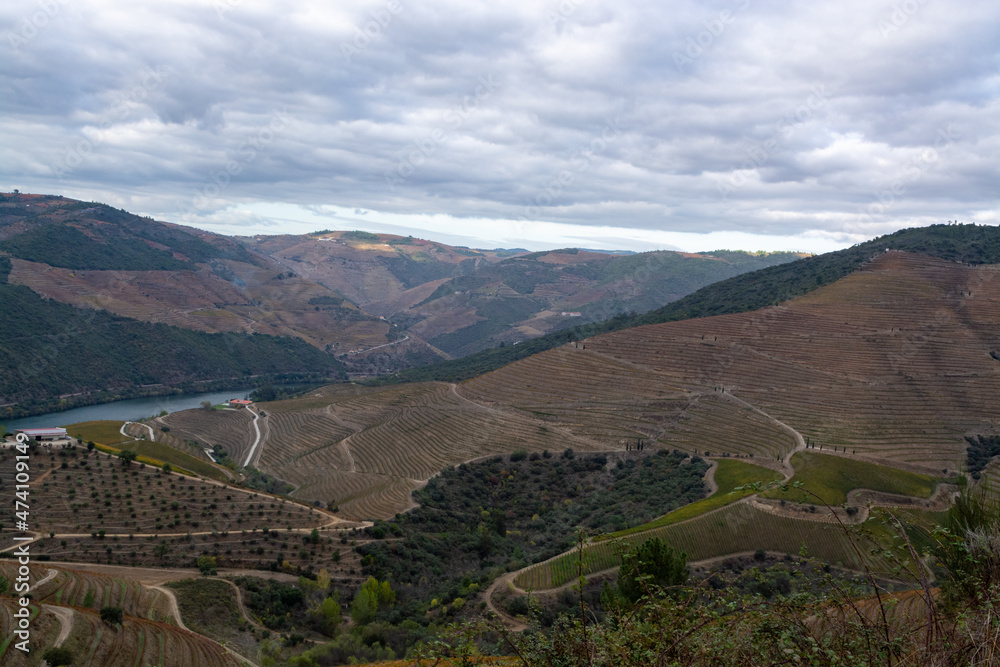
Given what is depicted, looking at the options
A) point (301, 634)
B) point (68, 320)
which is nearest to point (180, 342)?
point (68, 320)

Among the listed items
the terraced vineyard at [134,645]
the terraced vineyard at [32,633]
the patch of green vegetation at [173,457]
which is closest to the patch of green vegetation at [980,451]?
the terraced vineyard at [134,645]

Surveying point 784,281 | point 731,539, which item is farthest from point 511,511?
point 784,281

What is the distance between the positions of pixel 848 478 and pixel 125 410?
407 feet

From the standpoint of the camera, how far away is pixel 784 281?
4092 inches

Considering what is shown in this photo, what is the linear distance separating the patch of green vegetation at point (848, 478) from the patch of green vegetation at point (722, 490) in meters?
2.74

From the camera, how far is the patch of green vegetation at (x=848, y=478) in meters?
45.3

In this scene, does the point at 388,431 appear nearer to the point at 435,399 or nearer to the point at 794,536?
the point at 435,399

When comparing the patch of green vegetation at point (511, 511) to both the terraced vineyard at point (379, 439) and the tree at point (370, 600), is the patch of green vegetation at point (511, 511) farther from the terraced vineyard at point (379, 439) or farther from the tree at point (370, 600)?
the terraced vineyard at point (379, 439)

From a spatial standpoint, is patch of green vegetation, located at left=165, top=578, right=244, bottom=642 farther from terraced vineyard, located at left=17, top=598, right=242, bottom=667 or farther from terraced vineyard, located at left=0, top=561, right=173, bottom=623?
terraced vineyard, located at left=17, top=598, right=242, bottom=667

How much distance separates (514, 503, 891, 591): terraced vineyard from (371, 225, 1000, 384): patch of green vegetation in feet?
174

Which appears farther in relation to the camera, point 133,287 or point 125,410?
point 133,287

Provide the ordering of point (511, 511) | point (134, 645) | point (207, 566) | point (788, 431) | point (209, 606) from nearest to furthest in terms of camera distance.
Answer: point (134, 645), point (209, 606), point (207, 566), point (511, 511), point (788, 431)

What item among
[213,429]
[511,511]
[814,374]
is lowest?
[213,429]

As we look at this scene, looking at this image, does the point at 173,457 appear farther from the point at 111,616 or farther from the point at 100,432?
the point at 111,616
